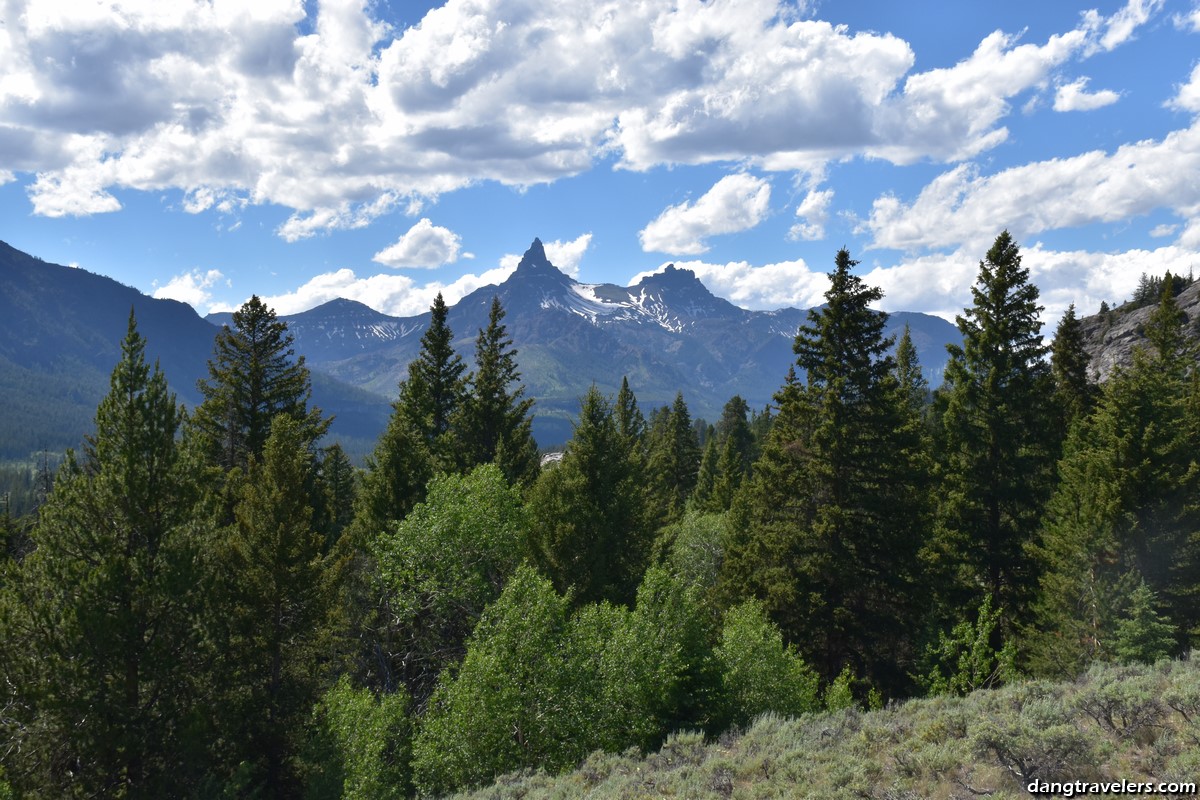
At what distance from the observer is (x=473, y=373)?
3609 centimetres

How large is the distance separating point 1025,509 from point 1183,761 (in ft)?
53.9

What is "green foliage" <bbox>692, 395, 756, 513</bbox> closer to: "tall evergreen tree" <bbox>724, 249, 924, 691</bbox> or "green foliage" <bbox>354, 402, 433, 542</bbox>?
"tall evergreen tree" <bbox>724, 249, 924, 691</bbox>

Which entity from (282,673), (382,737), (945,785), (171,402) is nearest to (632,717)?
(382,737)

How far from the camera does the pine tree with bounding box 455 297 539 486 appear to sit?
3491 cm

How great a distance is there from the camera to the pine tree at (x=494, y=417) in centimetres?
3491

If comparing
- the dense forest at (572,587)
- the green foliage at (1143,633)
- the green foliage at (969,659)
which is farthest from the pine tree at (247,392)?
the green foliage at (1143,633)

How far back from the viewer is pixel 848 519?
2297 centimetres

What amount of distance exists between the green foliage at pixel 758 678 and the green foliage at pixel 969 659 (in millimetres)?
4200

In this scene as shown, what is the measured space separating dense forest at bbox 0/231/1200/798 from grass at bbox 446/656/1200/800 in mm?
2120

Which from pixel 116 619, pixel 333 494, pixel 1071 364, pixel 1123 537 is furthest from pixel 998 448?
pixel 333 494

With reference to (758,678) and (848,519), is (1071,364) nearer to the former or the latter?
(848,519)

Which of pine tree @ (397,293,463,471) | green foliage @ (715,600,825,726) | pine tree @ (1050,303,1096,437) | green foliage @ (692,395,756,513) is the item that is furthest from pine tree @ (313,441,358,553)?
pine tree @ (1050,303,1096,437)

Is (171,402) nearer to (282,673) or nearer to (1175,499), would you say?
(282,673)

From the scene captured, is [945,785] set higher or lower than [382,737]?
higher
